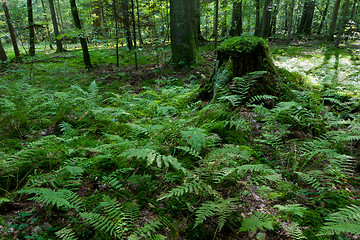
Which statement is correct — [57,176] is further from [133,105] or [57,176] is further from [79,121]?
[133,105]

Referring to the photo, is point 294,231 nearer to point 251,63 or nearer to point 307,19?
point 251,63

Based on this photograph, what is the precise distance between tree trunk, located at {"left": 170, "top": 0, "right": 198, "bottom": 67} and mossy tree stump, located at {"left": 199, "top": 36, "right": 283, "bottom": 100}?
4264 millimetres

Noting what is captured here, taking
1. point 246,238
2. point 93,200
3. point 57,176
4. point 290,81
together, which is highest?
point 290,81

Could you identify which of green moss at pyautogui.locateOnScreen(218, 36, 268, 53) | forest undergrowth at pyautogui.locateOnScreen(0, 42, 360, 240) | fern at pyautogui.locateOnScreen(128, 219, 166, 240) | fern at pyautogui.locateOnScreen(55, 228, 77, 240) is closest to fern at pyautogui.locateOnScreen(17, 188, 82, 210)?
forest undergrowth at pyautogui.locateOnScreen(0, 42, 360, 240)

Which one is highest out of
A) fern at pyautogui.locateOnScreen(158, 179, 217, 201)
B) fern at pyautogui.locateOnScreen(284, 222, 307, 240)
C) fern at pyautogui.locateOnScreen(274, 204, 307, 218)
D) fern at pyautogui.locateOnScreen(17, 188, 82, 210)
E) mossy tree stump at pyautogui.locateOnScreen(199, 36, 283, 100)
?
mossy tree stump at pyautogui.locateOnScreen(199, 36, 283, 100)

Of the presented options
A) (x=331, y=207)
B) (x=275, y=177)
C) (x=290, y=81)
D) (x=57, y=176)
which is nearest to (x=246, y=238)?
(x=275, y=177)

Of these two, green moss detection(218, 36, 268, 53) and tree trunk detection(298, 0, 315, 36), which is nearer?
green moss detection(218, 36, 268, 53)

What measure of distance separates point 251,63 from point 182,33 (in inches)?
194

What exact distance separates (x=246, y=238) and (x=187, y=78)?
20.1 ft

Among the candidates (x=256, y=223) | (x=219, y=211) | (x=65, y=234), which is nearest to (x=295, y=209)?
(x=256, y=223)

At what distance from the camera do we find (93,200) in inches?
74.1

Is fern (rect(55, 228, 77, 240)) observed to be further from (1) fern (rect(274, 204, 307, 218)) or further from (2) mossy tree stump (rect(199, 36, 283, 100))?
(2) mossy tree stump (rect(199, 36, 283, 100))

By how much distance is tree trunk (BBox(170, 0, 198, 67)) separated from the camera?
7703 millimetres

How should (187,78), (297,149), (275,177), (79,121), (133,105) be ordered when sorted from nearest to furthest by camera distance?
(275,177) → (297,149) → (79,121) → (133,105) → (187,78)
